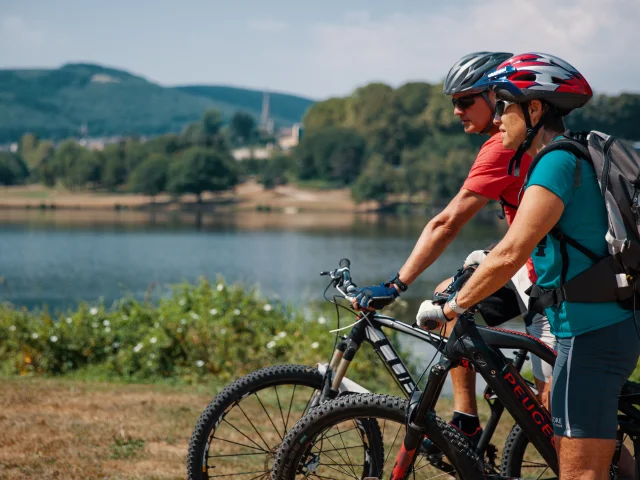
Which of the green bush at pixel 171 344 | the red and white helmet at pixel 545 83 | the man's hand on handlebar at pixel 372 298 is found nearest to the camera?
the red and white helmet at pixel 545 83

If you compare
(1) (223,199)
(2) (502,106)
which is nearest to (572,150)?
(2) (502,106)

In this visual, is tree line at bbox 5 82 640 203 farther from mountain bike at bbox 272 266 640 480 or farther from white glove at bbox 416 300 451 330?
white glove at bbox 416 300 451 330

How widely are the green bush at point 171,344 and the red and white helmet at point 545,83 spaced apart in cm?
538

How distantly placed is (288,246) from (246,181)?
78.9 metres

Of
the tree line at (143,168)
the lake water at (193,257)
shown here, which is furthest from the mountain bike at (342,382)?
the tree line at (143,168)

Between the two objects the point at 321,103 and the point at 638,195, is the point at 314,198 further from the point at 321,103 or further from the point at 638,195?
the point at 638,195

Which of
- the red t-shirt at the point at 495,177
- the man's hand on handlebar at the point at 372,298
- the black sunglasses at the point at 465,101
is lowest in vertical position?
the man's hand on handlebar at the point at 372,298

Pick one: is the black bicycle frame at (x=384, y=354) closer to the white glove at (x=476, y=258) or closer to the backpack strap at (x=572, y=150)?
the white glove at (x=476, y=258)

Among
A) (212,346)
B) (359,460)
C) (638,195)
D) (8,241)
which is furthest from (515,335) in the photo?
(8,241)

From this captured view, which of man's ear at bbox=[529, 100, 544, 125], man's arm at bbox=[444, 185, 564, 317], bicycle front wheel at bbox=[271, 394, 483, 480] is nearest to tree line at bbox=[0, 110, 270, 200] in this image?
bicycle front wheel at bbox=[271, 394, 483, 480]

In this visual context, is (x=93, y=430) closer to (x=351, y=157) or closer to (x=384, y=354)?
(x=384, y=354)

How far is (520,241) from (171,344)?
20.8ft

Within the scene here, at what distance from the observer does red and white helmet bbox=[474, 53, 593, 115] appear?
114 inches

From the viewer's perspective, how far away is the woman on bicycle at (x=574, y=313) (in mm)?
2682
